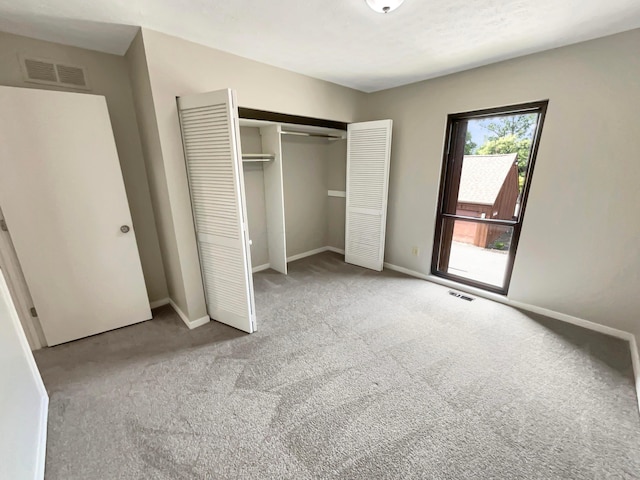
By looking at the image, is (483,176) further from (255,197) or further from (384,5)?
(255,197)

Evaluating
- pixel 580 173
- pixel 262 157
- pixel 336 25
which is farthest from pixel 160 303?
pixel 580 173

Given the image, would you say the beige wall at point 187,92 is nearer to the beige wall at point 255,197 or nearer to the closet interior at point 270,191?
the closet interior at point 270,191

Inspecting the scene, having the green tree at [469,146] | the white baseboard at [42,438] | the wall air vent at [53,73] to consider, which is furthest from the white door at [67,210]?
the green tree at [469,146]

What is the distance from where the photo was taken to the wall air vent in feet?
6.53

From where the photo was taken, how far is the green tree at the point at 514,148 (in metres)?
2.63

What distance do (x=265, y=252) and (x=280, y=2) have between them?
2.91 metres

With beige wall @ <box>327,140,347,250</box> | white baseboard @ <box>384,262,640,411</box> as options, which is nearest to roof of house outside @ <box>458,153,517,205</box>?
white baseboard @ <box>384,262,640,411</box>

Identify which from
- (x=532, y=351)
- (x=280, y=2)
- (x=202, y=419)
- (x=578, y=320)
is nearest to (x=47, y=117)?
(x=280, y=2)

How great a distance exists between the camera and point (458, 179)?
3.14 metres

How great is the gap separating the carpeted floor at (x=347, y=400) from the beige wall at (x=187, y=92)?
663mm

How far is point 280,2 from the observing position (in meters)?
1.63

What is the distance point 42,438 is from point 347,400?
1.73 metres

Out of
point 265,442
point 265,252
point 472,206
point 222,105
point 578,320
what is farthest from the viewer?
point 265,252

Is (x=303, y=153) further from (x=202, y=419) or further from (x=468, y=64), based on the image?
(x=202, y=419)
